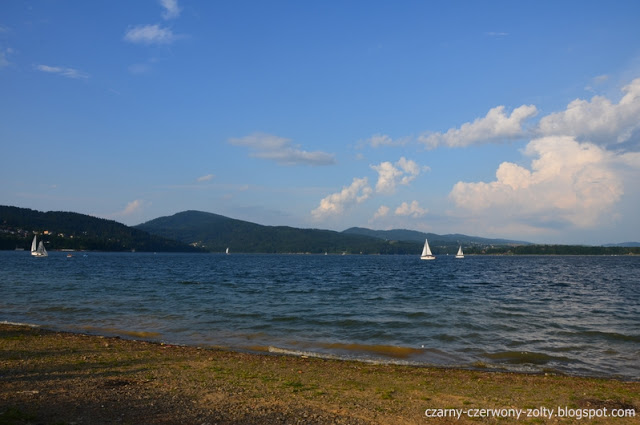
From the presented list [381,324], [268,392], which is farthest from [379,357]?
[268,392]

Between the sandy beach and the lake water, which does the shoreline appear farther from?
the sandy beach

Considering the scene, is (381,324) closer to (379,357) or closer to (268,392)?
(379,357)

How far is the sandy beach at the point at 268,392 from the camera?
9.03 metres

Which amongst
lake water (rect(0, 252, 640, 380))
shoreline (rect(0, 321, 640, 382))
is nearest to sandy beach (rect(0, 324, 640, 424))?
shoreline (rect(0, 321, 640, 382))

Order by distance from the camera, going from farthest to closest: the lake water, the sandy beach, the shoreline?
1. the lake water
2. the shoreline
3. the sandy beach

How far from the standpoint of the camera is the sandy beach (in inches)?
356

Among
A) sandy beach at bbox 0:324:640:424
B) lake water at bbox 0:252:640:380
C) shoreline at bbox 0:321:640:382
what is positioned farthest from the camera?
lake water at bbox 0:252:640:380

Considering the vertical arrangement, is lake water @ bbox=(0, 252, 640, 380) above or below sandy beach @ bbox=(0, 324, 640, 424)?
below

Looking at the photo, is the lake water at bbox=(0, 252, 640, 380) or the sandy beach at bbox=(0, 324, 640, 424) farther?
the lake water at bbox=(0, 252, 640, 380)

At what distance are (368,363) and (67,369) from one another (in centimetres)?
948

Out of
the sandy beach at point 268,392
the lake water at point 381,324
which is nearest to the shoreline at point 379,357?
the lake water at point 381,324

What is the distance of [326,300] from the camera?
119ft

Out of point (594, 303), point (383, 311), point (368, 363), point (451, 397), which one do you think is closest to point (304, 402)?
point (451, 397)

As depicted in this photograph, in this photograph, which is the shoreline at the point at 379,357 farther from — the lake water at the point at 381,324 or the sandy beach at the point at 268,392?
the sandy beach at the point at 268,392
